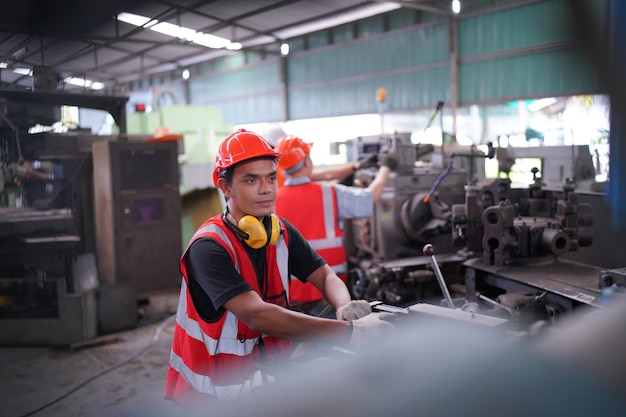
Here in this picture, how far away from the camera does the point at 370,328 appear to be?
1275 mm

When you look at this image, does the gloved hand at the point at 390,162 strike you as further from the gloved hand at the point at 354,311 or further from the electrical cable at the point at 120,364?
the electrical cable at the point at 120,364

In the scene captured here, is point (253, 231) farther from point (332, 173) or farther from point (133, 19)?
point (332, 173)

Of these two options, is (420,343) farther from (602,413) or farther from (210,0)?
(210,0)

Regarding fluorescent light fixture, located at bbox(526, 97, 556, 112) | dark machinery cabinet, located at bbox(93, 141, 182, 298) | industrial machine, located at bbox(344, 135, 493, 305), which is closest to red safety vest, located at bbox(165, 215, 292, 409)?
industrial machine, located at bbox(344, 135, 493, 305)

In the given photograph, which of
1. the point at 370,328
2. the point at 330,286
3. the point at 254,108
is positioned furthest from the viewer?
the point at 254,108

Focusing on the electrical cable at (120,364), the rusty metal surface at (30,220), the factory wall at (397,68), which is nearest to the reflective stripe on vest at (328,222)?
the rusty metal surface at (30,220)

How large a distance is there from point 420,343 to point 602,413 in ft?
0.73

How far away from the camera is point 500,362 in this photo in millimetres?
637


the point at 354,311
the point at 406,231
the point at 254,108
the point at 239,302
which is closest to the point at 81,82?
the point at 239,302

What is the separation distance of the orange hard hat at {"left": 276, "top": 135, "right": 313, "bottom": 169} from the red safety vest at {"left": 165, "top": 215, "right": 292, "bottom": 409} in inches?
42.6

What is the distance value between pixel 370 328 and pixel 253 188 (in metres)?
0.53

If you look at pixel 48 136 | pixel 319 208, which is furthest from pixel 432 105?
pixel 48 136

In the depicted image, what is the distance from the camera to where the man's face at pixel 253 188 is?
1.55m

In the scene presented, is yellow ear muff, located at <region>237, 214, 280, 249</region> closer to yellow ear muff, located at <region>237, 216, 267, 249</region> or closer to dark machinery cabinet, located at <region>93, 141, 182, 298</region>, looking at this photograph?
yellow ear muff, located at <region>237, 216, 267, 249</region>
